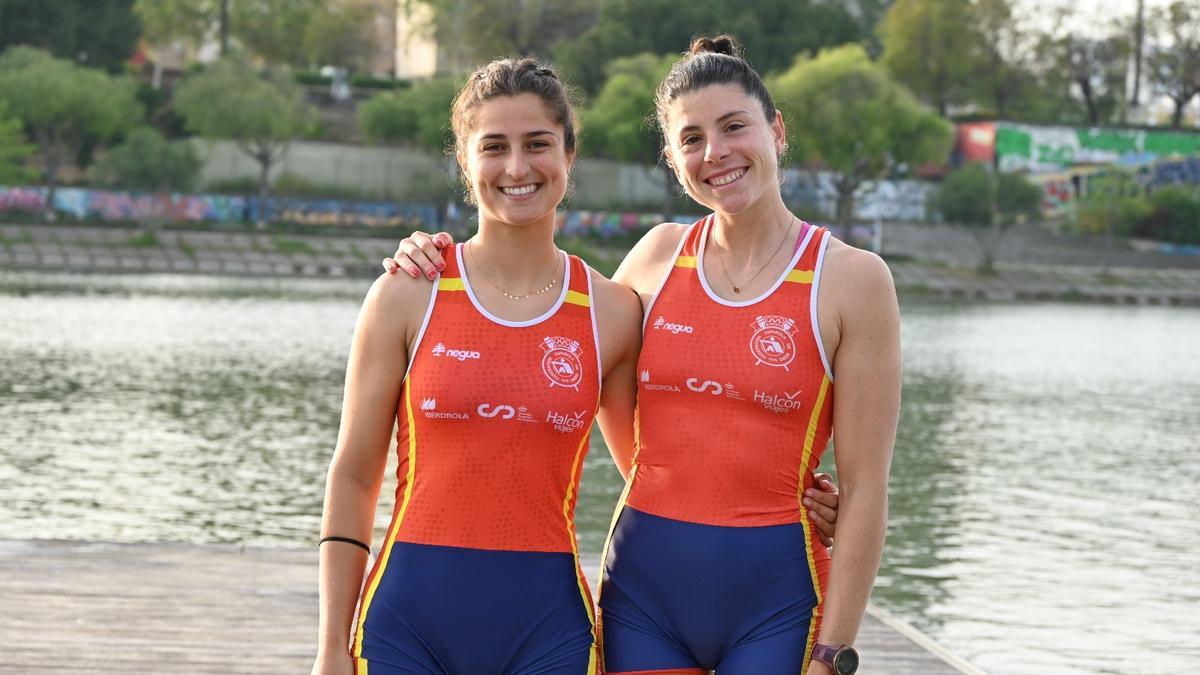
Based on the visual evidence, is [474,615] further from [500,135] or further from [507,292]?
[500,135]

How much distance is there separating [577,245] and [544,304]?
51.1m

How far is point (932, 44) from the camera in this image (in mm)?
73812

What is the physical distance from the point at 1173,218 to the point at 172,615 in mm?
62377

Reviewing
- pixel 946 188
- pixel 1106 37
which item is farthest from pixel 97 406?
pixel 1106 37

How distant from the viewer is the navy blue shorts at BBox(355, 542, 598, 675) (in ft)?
11.5

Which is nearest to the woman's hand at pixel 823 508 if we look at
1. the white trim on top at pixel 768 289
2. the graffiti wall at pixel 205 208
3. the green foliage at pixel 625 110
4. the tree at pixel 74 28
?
the white trim on top at pixel 768 289

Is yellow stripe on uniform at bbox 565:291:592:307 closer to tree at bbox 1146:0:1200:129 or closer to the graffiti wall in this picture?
the graffiti wall

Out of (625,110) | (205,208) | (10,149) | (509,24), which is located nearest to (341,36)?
(509,24)

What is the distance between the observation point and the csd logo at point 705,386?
3.63m

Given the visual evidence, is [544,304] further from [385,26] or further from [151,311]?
[385,26]

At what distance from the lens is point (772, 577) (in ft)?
12.0

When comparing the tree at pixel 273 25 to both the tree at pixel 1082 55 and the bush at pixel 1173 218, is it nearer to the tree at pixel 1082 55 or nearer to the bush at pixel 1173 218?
the tree at pixel 1082 55

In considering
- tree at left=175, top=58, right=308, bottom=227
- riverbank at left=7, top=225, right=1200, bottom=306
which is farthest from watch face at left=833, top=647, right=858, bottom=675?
tree at left=175, top=58, right=308, bottom=227

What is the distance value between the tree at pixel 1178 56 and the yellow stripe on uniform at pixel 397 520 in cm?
7560
